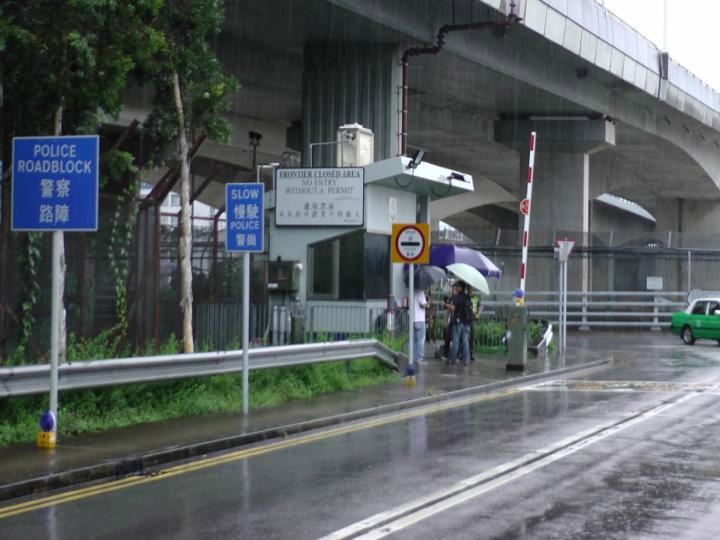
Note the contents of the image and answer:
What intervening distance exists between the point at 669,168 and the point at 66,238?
44.9 m

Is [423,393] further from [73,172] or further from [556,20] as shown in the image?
[556,20]

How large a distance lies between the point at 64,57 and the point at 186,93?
3772mm

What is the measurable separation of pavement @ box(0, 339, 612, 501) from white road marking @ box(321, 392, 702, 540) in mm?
3066

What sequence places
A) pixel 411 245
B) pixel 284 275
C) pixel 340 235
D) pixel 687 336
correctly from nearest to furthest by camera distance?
pixel 411 245, pixel 340 235, pixel 284 275, pixel 687 336

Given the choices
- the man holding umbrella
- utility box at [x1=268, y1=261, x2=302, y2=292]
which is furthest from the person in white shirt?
utility box at [x1=268, y1=261, x2=302, y2=292]

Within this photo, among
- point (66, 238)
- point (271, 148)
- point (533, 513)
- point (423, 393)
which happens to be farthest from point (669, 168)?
point (533, 513)

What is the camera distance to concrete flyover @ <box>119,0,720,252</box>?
2892cm

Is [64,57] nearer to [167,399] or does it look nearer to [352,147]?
[167,399]

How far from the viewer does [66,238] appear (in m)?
14.7

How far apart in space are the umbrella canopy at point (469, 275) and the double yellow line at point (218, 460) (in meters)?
6.11

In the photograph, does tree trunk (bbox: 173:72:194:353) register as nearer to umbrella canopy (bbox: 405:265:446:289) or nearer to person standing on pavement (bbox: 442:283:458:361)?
umbrella canopy (bbox: 405:265:446:289)

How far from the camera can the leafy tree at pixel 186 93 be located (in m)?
16.4

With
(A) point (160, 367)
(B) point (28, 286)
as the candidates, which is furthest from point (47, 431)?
(B) point (28, 286)

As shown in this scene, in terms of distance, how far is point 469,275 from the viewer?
22969 mm
